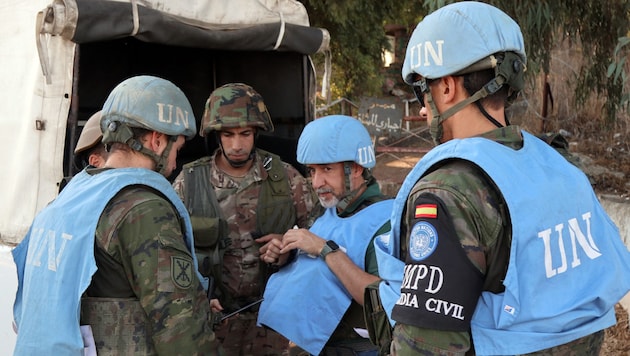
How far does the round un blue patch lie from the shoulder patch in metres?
0.85

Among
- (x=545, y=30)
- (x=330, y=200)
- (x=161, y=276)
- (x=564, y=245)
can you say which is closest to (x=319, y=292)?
(x=330, y=200)

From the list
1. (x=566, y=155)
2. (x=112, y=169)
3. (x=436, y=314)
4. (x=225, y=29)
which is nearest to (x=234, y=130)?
(x=225, y=29)

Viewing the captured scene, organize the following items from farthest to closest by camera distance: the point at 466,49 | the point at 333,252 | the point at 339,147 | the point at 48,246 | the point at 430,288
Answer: the point at 339,147, the point at 333,252, the point at 48,246, the point at 466,49, the point at 430,288

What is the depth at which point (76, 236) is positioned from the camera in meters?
2.12

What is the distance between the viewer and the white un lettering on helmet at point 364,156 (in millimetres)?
2826

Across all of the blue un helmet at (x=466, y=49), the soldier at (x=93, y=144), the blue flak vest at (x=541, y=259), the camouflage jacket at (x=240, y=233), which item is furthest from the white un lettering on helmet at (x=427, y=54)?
the camouflage jacket at (x=240, y=233)

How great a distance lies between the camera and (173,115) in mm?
2365

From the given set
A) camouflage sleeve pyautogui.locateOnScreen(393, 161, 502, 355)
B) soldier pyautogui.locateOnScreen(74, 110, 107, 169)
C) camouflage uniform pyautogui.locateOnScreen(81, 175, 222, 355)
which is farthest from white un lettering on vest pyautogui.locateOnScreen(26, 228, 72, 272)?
camouflage sleeve pyautogui.locateOnScreen(393, 161, 502, 355)

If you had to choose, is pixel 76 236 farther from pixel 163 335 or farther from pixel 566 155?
pixel 566 155

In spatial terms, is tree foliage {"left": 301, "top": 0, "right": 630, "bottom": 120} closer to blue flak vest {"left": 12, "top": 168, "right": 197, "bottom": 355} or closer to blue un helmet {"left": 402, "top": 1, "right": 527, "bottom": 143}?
blue un helmet {"left": 402, "top": 1, "right": 527, "bottom": 143}

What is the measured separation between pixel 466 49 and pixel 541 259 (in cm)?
57

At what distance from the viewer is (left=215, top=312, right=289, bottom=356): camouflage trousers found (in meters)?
3.54

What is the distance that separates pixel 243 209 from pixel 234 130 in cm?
42

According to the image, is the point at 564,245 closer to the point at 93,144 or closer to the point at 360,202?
the point at 360,202
